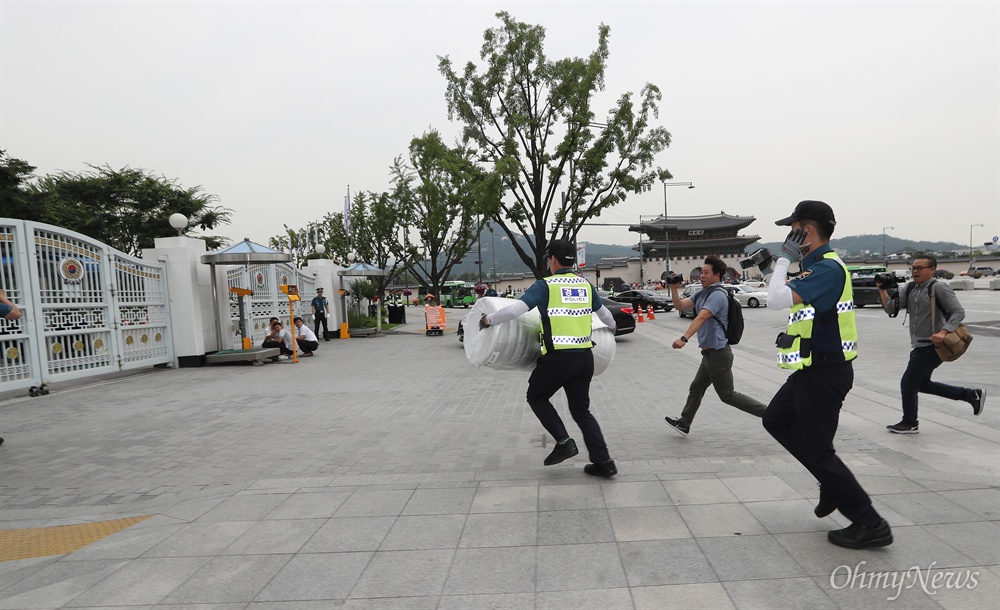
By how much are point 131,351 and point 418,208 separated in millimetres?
18158

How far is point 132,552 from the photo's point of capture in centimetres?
334

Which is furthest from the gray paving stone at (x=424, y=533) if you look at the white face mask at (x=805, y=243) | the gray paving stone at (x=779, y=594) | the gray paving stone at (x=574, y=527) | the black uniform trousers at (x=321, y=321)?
the black uniform trousers at (x=321, y=321)

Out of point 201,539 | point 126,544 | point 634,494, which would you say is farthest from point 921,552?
point 126,544

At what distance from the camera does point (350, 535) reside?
343cm

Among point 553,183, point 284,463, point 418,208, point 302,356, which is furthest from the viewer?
point 418,208

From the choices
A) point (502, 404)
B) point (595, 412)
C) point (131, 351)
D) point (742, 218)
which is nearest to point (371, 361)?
point (131, 351)

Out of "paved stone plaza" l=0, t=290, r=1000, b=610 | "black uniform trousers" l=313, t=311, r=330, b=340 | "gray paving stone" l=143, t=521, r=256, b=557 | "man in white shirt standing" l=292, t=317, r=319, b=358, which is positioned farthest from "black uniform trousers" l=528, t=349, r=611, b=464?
"black uniform trousers" l=313, t=311, r=330, b=340

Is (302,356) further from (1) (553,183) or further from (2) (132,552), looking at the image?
(2) (132,552)

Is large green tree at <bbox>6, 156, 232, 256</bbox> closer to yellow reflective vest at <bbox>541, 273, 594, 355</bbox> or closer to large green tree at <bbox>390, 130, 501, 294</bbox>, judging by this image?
large green tree at <bbox>390, 130, 501, 294</bbox>

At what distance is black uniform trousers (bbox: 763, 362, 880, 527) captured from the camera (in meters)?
2.98

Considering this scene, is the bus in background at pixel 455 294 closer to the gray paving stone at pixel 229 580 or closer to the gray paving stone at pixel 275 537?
the gray paving stone at pixel 275 537

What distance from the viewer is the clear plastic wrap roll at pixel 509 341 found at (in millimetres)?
4543

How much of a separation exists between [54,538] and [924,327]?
22.6 feet

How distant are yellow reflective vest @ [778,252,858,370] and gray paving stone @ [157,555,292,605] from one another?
296cm
